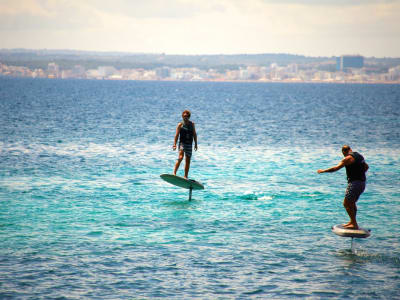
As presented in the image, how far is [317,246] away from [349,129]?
147 ft

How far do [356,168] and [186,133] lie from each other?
746 cm

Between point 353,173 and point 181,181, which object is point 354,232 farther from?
point 181,181

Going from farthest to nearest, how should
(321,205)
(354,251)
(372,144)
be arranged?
(372,144) < (321,205) < (354,251)

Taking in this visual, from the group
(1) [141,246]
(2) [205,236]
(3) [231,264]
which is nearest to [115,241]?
(1) [141,246]

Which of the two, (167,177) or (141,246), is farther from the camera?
(167,177)

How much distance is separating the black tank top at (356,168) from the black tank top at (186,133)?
706 centimetres

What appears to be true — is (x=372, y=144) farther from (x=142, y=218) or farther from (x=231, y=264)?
(x=231, y=264)

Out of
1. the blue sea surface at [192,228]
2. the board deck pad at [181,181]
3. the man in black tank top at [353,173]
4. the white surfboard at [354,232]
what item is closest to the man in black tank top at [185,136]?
the board deck pad at [181,181]

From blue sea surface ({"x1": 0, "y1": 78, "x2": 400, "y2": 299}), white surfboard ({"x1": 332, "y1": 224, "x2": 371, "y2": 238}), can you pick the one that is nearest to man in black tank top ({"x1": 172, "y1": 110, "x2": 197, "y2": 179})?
blue sea surface ({"x1": 0, "y1": 78, "x2": 400, "y2": 299})

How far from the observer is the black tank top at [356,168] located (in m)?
13.8

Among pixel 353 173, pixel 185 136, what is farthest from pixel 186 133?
pixel 353 173

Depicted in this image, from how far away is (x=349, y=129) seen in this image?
58281mm

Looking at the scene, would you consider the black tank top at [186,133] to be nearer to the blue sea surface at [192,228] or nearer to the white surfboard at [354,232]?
the blue sea surface at [192,228]

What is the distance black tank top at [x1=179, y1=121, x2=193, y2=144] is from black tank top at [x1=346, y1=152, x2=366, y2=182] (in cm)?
706
